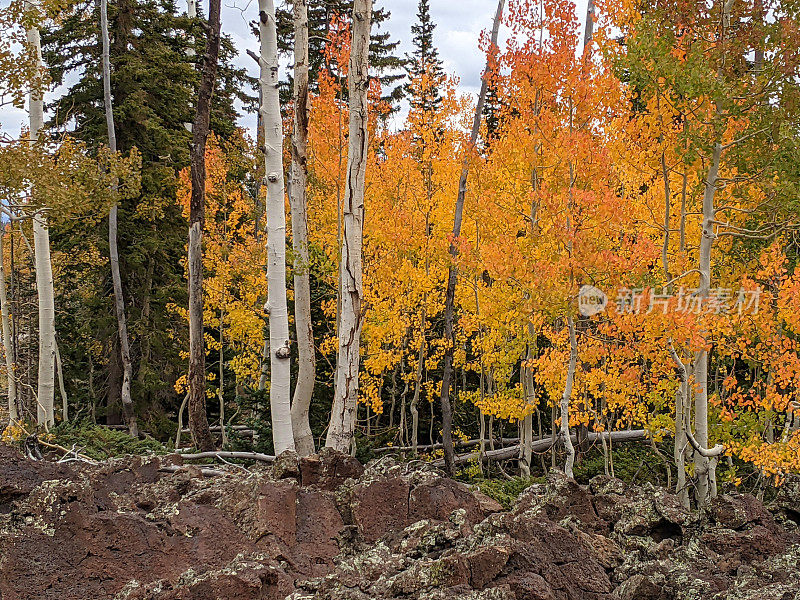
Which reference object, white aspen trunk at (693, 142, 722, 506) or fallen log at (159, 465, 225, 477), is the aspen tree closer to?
fallen log at (159, 465, 225, 477)

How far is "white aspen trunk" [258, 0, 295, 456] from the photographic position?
544 cm

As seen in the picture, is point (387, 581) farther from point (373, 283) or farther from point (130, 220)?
point (130, 220)

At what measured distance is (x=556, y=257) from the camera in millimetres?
8305

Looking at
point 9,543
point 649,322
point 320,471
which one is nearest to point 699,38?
point 649,322

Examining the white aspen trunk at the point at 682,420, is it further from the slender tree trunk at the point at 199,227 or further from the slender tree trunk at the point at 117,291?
the slender tree trunk at the point at 117,291

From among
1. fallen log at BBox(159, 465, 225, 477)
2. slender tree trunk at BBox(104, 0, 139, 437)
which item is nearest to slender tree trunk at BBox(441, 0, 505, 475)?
fallen log at BBox(159, 465, 225, 477)

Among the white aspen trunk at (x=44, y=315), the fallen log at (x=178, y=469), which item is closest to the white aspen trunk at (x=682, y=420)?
the fallen log at (x=178, y=469)

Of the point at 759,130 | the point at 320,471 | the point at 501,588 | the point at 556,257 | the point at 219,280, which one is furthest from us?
the point at 219,280

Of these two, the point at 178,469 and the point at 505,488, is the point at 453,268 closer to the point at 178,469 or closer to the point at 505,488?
the point at 505,488

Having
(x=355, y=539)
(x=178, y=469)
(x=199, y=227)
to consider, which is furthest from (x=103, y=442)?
(x=355, y=539)

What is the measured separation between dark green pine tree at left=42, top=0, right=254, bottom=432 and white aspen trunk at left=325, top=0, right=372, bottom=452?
8272mm

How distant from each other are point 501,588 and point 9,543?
6.70ft

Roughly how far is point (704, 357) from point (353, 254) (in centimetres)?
432

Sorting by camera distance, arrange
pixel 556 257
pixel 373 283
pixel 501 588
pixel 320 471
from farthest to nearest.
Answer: pixel 373 283
pixel 556 257
pixel 320 471
pixel 501 588
